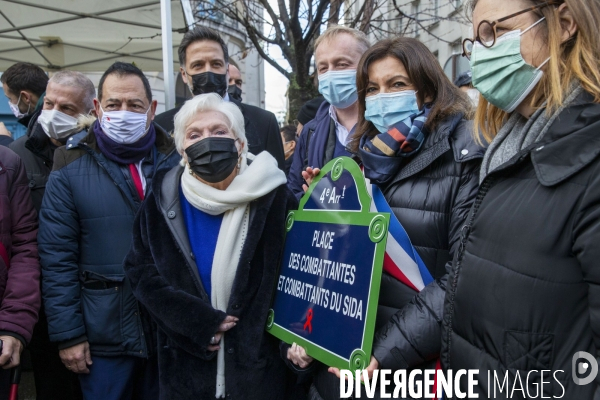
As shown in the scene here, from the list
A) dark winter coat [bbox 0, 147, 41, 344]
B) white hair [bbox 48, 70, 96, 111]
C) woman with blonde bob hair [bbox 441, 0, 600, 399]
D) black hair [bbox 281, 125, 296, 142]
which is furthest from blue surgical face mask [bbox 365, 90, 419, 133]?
black hair [bbox 281, 125, 296, 142]

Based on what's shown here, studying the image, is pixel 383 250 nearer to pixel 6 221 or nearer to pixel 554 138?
pixel 554 138

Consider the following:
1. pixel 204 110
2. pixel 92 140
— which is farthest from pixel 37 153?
pixel 204 110

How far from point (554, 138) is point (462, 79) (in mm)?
2969

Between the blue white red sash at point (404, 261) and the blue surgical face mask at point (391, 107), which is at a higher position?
the blue surgical face mask at point (391, 107)

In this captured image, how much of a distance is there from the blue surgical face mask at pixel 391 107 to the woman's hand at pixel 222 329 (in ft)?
3.69

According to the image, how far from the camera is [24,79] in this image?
3.96 metres

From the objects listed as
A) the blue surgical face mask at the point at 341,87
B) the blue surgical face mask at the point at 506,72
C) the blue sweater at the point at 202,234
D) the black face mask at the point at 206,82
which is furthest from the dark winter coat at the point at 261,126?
the blue surgical face mask at the point at 506,72

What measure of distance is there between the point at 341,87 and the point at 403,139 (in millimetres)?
1211

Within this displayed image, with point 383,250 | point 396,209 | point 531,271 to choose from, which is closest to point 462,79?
point 396,209

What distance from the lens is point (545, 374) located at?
4.39ft

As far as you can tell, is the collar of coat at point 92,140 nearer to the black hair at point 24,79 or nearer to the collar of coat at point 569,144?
the black hair at point 24,79

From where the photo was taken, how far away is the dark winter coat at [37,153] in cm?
333

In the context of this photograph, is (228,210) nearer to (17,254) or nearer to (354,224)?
(354,224)

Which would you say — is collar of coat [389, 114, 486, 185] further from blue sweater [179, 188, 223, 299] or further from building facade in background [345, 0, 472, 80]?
blue sweater [179, 188, 223, 299]
